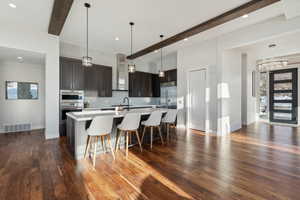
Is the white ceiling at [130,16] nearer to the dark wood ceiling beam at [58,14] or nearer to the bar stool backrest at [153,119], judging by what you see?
the dark wood ceiling beam at [58,14]

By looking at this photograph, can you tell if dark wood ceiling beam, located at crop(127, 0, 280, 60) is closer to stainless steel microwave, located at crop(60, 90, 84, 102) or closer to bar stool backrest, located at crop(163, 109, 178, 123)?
bar stool backrest, located at crop(163, 109, 178, 123)

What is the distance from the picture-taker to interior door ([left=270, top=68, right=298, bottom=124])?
619cm

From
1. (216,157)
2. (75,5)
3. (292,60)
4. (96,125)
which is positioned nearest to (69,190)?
(96,125)

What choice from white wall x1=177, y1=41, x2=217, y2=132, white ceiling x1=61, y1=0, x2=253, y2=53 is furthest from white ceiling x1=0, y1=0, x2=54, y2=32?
white wall x1=177, y1=41, x2=217, y2=132

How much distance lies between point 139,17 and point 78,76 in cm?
292

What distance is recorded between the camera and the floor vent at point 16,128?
4.68 m

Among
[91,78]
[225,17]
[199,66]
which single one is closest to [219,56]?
[199,66]

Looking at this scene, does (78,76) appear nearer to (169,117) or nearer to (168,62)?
(169,117)

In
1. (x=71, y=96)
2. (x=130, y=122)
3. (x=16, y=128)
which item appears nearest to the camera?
(x=130, y=122)

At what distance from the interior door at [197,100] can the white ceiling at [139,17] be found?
1755mm

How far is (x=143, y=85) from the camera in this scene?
6883 millimetres

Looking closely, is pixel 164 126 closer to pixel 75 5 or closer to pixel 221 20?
pixel 221 20

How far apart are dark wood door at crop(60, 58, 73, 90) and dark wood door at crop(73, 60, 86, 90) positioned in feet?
0.30

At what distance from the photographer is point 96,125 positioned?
2.51 m
